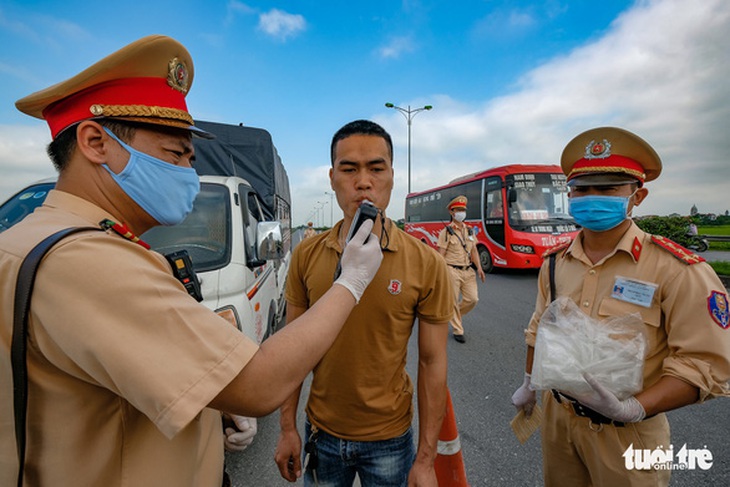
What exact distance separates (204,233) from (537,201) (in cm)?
917

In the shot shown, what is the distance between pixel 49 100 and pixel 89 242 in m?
0.57

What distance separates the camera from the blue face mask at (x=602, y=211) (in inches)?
64.1

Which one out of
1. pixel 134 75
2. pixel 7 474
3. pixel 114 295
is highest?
pixel 134 75

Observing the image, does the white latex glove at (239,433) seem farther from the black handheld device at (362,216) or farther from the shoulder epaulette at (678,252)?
the shoulder epaulette at (678,252)

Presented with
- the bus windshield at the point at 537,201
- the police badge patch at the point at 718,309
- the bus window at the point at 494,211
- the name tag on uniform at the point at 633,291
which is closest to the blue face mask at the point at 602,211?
the name tag on uniform at the point at 633,291

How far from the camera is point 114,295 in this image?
64 centimetres

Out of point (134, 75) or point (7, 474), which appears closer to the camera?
point (7, 474)

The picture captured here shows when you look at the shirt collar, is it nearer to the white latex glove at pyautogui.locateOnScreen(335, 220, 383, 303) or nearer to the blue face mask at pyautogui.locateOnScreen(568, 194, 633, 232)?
the blue face mask at pyautogui.locateOnScreen(568, 194, 633, 232)

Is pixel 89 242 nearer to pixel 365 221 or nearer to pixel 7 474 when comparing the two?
pixel 7 474

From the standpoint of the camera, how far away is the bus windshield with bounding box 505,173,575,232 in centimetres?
933

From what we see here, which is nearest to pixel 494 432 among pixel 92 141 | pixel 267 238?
pixel 267 238

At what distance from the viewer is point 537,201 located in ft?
30.9

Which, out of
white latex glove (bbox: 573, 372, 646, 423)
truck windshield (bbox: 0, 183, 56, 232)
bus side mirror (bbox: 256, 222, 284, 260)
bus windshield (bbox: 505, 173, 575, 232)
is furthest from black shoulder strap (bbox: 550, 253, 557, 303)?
bus windshield (bbox: 505, 173, 575, 232)

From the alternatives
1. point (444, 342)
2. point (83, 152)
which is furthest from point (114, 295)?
point (444, 342)
